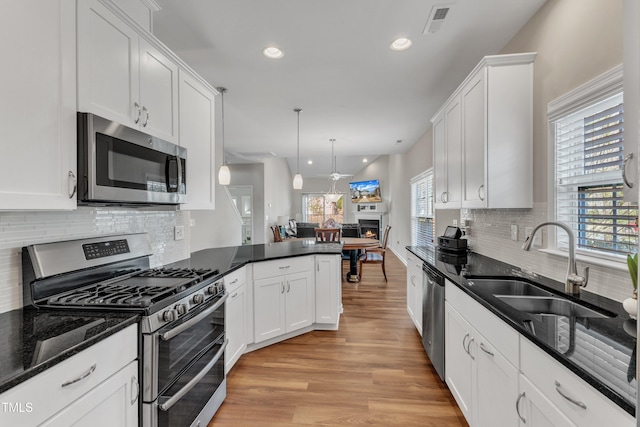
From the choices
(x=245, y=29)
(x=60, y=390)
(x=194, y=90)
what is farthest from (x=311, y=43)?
(x=60, y=390)

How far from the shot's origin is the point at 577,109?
1.65 metres

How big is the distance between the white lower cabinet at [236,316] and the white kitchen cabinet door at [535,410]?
1.80 metres

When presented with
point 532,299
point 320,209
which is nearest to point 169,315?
point 532,299

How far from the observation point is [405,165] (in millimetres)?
7188

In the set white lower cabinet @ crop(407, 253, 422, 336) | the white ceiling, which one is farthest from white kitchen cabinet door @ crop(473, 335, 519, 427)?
the white ceiling

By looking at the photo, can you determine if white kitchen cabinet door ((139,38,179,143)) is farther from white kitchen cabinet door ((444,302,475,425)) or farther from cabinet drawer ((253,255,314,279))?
white kitchen cabinet door ((444,302,475,425))

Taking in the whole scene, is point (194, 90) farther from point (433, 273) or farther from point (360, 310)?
point (360, 310)

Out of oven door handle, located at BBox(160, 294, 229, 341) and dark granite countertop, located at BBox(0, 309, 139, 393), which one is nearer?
dark granite countertop, located at BBox(0, 309, 139, 393)

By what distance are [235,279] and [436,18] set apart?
244 centimetres

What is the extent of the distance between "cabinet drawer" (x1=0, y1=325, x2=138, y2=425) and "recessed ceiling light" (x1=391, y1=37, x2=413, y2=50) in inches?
101

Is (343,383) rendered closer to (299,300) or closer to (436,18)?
(299,300)

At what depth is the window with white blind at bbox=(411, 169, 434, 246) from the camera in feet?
17.9

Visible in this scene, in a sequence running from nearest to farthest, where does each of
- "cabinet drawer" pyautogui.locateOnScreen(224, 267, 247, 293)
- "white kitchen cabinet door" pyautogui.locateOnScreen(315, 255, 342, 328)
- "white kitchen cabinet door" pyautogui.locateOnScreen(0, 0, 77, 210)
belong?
"white kitchen cabinet door" pyautogui.locateOnScreen(0, 0, 77, 210), "cabinet drawer" pyautogui.locateOnScreen(224, 267, 247, 293), "white kitchen cabinet door" pyautogui.locateOnScreen(315, 255, 342, 328)

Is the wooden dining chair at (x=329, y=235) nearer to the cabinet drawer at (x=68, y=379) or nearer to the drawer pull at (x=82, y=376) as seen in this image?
the cabinet drawer at (x=68, y=379)
